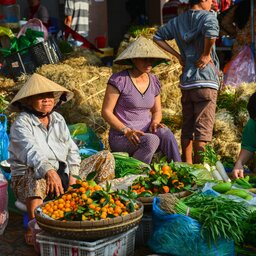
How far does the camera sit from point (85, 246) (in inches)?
153

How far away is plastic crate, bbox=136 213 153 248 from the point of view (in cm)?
455

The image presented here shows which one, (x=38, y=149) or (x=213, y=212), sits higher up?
(x=38, y=149)

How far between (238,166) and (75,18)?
6.61m

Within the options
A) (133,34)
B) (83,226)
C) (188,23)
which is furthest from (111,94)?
(133,34)

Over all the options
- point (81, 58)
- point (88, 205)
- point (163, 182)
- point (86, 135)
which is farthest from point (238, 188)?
point (81, 58)

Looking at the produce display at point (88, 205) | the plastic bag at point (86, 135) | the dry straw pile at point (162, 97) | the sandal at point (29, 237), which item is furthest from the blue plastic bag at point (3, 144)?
the produce display at point (88, 205)

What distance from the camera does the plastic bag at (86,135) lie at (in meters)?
6.71

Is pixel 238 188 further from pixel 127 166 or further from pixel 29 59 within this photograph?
pixel 29 59

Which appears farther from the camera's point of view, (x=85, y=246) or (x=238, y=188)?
(x=238, y=188)

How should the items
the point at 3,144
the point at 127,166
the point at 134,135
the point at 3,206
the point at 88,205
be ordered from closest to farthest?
the point at 88,205 → the point at 3,206 → the point at 127,166 → the point at 134,135 → the point at 3,144

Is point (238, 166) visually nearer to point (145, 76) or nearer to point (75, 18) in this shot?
point (145, 76)

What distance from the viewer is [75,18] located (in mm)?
10984

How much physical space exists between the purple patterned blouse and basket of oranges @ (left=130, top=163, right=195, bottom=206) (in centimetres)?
113

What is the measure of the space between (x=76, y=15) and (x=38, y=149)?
6.72 meters
